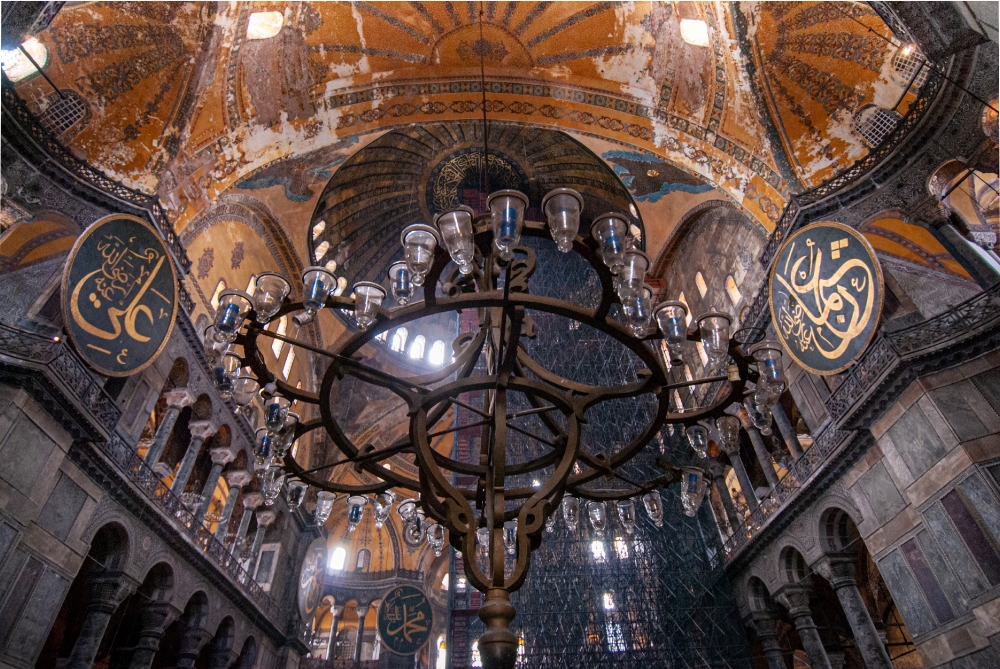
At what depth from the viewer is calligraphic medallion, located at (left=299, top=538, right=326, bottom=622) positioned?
44.3ft

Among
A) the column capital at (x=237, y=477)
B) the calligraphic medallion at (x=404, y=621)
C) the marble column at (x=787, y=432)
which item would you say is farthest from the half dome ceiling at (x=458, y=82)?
the calligraphic medallion at (x=404, y=621)

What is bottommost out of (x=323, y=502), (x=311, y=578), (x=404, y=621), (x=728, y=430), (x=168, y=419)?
(x=323, y=502)

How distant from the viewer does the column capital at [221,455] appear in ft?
34.4

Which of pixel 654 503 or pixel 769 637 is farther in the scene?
pixel 769 637

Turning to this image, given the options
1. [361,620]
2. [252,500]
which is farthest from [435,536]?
[361,620]

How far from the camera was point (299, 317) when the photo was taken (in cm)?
330

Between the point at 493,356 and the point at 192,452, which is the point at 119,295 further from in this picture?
the point at 493,356

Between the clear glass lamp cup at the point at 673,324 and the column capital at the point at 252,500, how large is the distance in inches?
425

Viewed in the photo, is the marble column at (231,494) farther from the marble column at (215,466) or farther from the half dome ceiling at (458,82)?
the half dome ceiling at (458,82)

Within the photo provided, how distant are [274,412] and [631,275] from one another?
2.43 metres

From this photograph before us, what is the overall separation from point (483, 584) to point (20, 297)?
21.9 feet

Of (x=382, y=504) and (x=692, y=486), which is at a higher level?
(x=382, y=504)

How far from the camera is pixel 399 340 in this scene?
17094 millimetres

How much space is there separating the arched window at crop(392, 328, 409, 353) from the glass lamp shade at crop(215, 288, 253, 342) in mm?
13584
